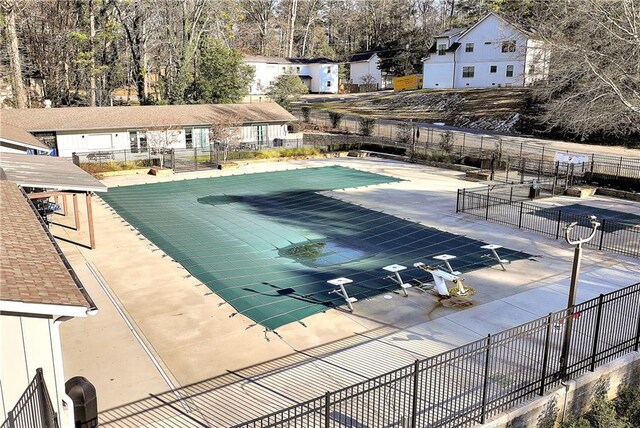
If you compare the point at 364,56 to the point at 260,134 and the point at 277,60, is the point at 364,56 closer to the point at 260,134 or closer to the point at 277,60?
the point at 277,60

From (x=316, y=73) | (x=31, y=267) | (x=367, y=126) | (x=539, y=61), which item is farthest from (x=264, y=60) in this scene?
(x=31, y=267)

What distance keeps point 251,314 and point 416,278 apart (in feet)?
A: 17.3

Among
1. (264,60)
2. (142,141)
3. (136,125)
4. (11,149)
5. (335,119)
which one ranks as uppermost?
(264,60)

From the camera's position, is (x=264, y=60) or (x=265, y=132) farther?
(x=264, y=60)

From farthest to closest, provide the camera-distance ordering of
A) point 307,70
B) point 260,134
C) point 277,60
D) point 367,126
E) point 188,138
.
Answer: point 307,70 < point 277,60 < point 367,126 < point 260,134 < point 188,138

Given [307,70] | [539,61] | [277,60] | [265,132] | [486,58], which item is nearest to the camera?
[539,61]

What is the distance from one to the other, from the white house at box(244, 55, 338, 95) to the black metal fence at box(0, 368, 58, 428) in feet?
242

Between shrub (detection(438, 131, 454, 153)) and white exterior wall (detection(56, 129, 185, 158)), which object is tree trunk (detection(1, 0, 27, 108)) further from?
A: shrub (detection(438, 131, 454, 153))

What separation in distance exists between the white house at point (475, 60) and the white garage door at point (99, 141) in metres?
42.1

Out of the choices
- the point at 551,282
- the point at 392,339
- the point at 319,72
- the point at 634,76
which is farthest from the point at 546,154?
the point at 319,72

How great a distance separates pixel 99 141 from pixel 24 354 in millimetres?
34488

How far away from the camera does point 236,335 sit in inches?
486

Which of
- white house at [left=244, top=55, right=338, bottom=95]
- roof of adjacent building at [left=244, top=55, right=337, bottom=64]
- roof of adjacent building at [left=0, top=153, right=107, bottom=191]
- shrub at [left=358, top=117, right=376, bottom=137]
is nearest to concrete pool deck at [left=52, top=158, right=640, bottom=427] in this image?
roof of adjacent building at [left=0, top=153, right=107, bottom=191]

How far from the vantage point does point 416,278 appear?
16.0 m
